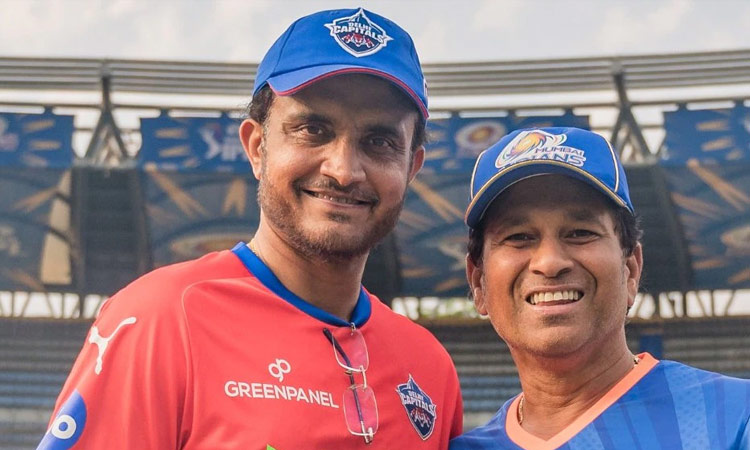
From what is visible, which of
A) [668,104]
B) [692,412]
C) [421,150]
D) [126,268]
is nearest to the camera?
[692,412]

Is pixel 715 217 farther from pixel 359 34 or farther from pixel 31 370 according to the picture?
pixel 359 34

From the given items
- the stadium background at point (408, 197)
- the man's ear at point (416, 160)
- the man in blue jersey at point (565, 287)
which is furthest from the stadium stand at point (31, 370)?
the man in blue jersey at point (565, 287)

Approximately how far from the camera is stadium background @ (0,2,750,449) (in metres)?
14.3

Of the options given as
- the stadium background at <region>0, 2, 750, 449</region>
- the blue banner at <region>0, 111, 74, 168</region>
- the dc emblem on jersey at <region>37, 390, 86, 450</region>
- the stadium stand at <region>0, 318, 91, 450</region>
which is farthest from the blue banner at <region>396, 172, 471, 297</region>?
the dc emblem on jersey at <region>37, 390, 86, 450</region>

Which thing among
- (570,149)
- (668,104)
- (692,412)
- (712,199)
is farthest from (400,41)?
(712,199)

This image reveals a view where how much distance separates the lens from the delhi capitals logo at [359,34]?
95.7 inches

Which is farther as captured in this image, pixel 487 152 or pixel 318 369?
pixel 487 152

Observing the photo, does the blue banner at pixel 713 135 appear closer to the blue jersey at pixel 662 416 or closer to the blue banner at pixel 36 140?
the blue banner at pixel 36 140

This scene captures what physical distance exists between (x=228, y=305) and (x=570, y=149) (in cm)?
99

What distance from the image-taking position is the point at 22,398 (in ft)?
51.4

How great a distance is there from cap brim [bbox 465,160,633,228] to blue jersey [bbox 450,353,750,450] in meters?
0.46

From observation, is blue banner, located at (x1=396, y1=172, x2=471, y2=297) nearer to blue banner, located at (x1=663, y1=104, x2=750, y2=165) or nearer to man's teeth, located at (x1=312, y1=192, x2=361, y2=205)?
blue banner, located at (x1=663, y1=104, x2=750, y2=165)

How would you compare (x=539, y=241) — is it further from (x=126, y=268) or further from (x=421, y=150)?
(x=126, y=268)

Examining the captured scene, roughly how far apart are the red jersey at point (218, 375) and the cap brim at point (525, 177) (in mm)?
535
